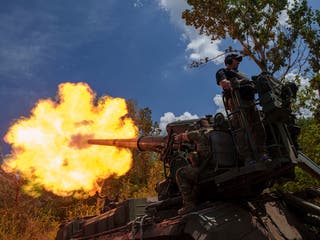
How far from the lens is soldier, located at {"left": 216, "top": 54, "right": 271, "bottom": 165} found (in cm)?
708

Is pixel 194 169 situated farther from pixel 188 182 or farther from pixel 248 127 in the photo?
pixel 248 127

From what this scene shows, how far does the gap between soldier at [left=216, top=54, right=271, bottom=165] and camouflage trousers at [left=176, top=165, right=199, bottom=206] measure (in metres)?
1.11

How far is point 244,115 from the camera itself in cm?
730

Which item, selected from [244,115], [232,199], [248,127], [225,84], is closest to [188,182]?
[232,199]

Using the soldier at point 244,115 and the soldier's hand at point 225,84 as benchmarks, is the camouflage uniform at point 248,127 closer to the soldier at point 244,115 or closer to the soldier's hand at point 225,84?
the soldier at point 244,115

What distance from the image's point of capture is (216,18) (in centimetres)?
2580

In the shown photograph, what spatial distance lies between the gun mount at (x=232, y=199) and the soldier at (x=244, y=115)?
147mm

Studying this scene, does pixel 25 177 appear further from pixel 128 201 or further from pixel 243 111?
pixel 243 111

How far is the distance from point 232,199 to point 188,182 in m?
1.01

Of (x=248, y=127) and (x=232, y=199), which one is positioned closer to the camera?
(x=248, y=127)

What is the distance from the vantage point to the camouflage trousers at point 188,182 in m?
7.88

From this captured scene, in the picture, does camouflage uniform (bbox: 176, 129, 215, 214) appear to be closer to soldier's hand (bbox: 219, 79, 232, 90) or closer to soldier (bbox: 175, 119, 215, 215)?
soldier (bbox: 175, 119, 215, 215)

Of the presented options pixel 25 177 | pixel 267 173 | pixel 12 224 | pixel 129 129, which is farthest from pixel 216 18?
pixel 267 173

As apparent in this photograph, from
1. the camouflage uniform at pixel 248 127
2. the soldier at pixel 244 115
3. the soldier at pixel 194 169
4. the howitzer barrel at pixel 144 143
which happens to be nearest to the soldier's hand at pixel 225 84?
the soldier at pixel 244 115
